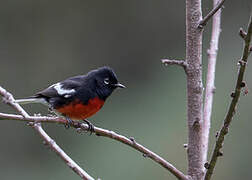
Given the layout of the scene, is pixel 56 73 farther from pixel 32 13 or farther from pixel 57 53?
pixel 32 13

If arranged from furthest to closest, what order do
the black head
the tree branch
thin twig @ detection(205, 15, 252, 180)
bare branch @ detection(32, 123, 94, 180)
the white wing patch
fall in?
the black head, the white wing patch, bare branch @ detection(32, 123, 94, 180), the tree branch, thin twig @ detection(205, 15, 252, 180)

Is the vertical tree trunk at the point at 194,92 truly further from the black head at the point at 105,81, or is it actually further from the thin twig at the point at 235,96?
the black head at the point at 105,81

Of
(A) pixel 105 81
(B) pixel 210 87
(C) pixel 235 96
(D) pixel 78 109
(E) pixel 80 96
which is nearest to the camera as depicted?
(C) pixel 235 96

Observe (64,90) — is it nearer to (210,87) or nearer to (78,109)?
(78,109)

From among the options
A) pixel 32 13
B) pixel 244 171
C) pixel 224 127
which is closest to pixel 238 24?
pixel 244 171

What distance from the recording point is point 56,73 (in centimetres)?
1036

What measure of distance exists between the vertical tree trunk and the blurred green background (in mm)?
4287

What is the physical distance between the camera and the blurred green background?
7.23 m

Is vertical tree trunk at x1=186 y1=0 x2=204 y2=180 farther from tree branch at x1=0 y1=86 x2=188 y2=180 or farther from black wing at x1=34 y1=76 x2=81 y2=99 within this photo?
black wing at x1=34 y1=76 x2=81 y2=99

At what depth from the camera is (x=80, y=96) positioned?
4.39m

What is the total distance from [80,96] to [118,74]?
560 centimetres

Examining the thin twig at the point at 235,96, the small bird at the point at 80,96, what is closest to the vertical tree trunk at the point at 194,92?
the thin twig at the point at 235,96

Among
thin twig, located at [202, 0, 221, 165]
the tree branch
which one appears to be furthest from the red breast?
thin twig, located at [202, 0, 221, 165]

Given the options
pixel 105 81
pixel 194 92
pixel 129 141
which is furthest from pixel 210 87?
pixel 105 81
